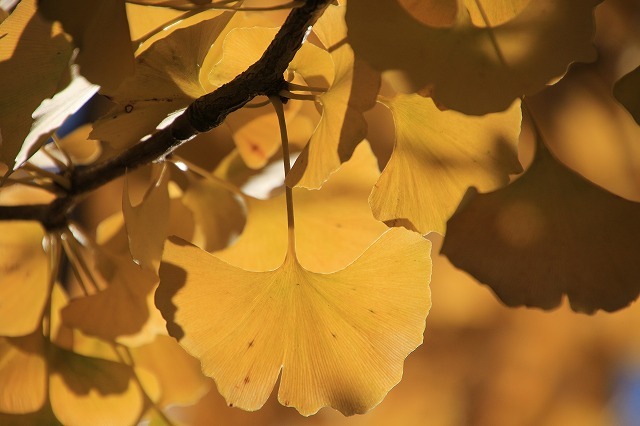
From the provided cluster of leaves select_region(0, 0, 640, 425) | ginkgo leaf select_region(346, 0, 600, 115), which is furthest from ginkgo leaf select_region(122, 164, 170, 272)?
ginkgo leaf select_region(346, 0, 600, 115)

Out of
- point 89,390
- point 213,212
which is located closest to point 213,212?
point 213,212

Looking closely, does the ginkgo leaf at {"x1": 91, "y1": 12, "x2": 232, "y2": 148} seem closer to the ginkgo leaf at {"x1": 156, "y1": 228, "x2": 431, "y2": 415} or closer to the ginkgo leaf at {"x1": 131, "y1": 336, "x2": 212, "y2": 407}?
the ginkgo leaf at {"x1": 156, "y1": 228, "x2": 431, "y2": 415}

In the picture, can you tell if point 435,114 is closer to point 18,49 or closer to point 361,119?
point 361,119

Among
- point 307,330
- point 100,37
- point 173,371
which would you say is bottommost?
point 173,371

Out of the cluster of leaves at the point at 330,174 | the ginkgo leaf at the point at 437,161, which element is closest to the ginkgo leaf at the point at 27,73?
the cluster of leaves at the point at 330,174

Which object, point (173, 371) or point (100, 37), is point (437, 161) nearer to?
point (100, 37)

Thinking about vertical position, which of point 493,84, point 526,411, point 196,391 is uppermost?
point 493,84

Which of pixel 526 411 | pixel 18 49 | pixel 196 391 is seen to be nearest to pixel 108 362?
pixel 196 391
